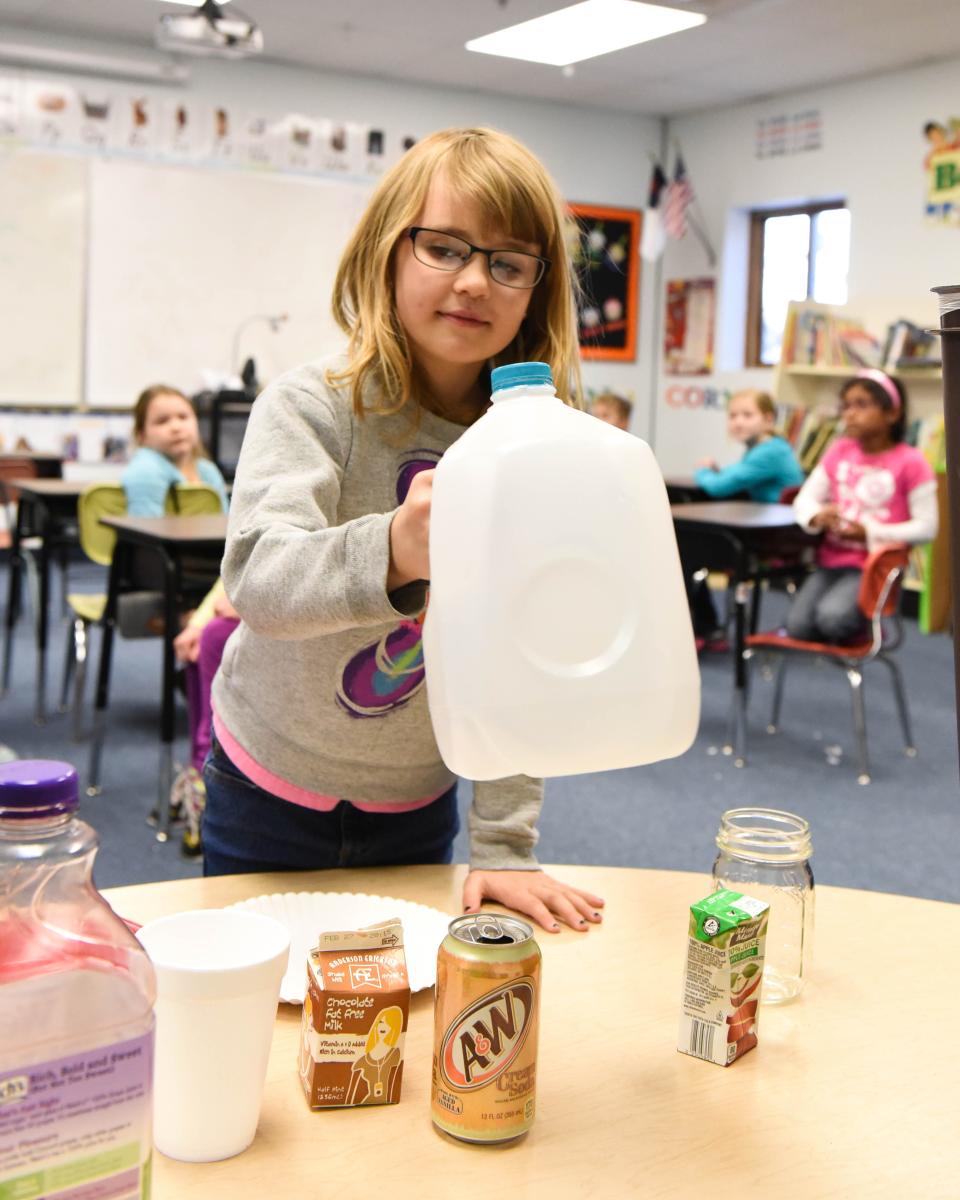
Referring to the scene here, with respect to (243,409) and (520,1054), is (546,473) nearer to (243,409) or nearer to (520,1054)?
(520,1054)

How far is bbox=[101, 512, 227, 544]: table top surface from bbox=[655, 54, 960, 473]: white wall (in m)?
4.10

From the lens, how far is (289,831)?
4.05ft

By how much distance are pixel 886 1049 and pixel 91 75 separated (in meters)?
7.31

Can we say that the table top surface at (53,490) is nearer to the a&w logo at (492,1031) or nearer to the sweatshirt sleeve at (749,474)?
the sweatshirt sleeve at (749,474)

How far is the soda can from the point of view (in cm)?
73

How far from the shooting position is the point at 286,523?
2.96ft

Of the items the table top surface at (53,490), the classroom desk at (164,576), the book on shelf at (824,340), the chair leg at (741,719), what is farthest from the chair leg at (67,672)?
the book on shelf at (824,340)

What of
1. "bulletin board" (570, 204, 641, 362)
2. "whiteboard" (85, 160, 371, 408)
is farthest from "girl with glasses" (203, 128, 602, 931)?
"bulletin board" (570, 204, 641, 362)

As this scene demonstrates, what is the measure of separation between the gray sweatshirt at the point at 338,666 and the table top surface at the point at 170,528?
187 centimetres

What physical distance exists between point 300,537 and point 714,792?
2954mm

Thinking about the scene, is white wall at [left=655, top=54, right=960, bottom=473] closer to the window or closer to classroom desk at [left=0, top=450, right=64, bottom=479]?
the window

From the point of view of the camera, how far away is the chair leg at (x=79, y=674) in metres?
3.65

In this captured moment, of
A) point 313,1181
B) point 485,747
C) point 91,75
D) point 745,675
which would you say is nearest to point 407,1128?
point 313,1181

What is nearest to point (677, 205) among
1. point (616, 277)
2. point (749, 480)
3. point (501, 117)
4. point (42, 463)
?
point (616, 277)
